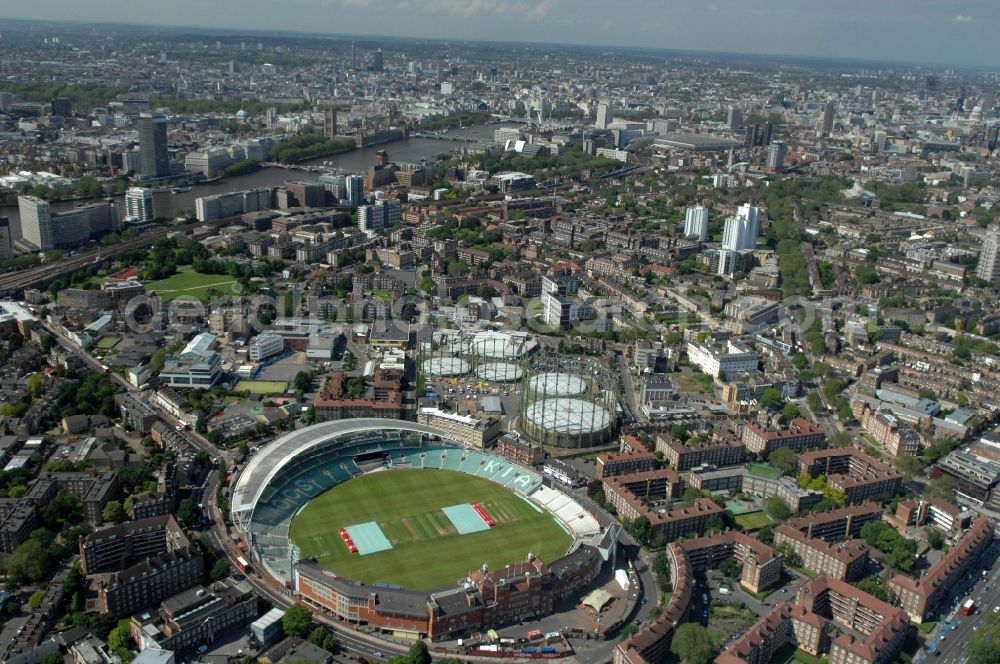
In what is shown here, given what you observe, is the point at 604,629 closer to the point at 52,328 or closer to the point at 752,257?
the point at 52,328

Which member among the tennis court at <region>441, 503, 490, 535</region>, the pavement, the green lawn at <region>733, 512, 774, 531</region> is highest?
the pavement

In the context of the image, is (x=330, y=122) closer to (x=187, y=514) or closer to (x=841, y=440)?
(x=841, y=440)

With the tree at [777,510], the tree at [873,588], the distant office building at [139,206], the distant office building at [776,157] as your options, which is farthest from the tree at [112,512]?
the distant office building at [776,157]

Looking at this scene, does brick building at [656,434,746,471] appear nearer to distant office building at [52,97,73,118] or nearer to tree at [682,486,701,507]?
tree at [682,486,701,507]

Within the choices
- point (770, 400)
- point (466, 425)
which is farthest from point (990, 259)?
point (466, 425)

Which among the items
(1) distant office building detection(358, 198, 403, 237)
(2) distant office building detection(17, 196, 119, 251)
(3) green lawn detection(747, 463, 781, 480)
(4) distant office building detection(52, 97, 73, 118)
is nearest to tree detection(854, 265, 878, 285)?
(3) green lawn detection(747, 463, 781, 480)

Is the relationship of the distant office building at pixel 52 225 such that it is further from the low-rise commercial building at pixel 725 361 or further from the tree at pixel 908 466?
the tree at pixel 908 466

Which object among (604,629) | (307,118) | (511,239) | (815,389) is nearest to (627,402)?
(815,389)
